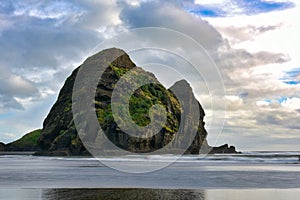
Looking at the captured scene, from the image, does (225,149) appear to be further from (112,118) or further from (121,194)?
(121,194)

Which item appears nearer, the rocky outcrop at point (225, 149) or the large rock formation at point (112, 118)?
the large rock formation at point (112, 118)

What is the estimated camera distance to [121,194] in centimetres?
1939

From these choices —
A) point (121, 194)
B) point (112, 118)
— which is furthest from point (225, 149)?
point (121, 194)

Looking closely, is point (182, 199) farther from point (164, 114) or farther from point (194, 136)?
point (194, 136)

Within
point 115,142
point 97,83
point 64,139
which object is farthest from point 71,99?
point 115,142

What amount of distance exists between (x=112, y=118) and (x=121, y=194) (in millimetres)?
114888

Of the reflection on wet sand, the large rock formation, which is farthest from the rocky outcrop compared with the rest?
the reflection on wet sand

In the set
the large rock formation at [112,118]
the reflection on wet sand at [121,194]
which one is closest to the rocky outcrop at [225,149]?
the large rock formation at [112,118]

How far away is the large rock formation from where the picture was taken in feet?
416

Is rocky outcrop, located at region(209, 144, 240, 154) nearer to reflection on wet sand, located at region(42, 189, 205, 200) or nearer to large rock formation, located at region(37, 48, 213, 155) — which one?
large rock formation, located at region(37, 48, 213, 155)

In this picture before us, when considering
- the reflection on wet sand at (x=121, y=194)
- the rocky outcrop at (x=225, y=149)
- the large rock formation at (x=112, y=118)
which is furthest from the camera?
the rocky outcrop at (x=225, y=149)

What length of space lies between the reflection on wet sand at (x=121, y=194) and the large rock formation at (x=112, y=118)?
9438cm

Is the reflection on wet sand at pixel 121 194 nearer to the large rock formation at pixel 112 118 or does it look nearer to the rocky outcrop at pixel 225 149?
the large rock formation at pixel 112 118

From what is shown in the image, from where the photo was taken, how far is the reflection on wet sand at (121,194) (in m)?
18.0
